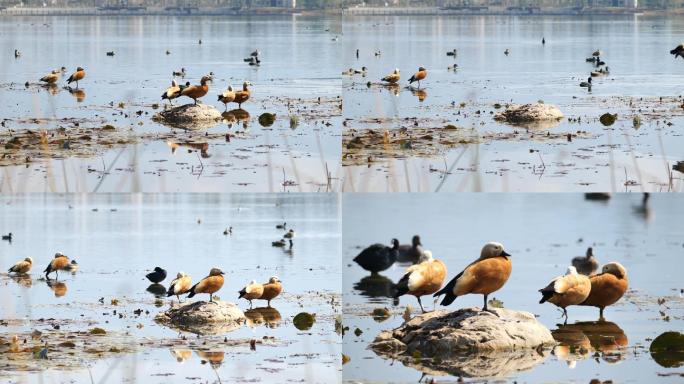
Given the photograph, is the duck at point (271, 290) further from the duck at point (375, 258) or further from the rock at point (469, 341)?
the rock at point (469, 341)

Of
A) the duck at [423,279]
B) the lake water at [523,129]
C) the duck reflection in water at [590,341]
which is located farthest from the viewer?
the lake water at [523,129]

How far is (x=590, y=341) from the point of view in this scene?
15.6 m

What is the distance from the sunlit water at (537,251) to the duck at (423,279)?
1.69 feet

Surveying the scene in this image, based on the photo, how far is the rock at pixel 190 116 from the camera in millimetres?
28297

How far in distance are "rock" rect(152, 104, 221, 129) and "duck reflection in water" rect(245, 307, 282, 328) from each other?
8251 mm

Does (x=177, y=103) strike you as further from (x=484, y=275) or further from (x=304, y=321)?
(x=484, y=275)

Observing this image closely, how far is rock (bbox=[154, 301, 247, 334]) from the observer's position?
19.1 m

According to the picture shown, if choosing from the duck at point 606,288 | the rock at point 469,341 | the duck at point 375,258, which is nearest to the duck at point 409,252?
the duck at point 375,258

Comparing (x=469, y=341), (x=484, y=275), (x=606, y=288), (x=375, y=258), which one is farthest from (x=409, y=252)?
(x=484, y=275)

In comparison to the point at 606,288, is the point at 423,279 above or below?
above

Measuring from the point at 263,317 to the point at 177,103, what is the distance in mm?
14428

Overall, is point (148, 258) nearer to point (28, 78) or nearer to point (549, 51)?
point (28, 78)

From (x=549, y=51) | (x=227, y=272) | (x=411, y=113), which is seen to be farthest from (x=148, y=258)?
(x=549, y=51)

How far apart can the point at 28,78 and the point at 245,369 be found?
106ft
